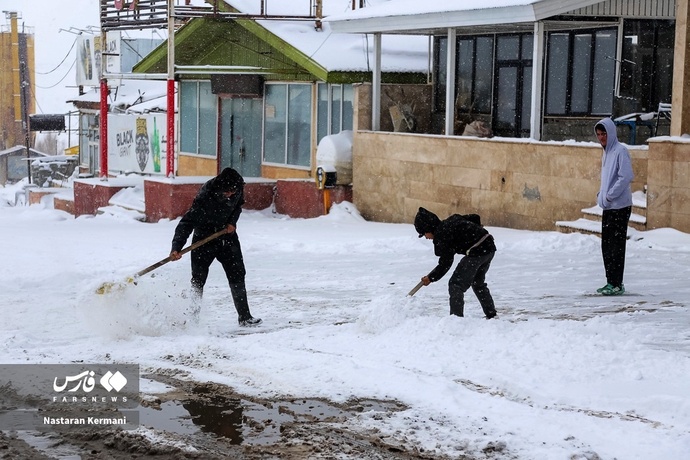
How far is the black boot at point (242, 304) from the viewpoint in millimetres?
9594

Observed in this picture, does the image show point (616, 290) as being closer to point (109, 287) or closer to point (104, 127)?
point (109, 287)

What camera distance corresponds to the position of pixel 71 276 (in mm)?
12680

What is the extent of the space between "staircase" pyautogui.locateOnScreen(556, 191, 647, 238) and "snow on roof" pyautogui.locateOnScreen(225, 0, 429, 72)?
28.1 feet

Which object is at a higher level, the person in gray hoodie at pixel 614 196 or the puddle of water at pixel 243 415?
the person in gray hoodie at pixel 614 196

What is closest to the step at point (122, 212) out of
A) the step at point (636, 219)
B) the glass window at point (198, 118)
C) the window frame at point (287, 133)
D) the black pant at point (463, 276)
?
the window frame at point (287, 133)

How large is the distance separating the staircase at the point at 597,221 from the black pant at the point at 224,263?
5.96 meters

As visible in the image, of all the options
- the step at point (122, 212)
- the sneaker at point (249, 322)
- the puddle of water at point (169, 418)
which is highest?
the puddle of water at point (169, 418)

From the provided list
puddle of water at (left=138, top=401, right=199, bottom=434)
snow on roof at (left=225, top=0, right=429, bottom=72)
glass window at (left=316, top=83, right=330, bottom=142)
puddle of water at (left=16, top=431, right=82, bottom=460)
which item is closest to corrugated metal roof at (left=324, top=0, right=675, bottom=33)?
snow on roof at (left=225, top=0, right=429, bottom=72)

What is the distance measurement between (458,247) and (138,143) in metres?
28.6

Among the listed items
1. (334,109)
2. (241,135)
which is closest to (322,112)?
(334,109)

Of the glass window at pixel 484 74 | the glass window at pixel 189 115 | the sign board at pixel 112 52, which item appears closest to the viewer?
the glass window at pixel 484 74

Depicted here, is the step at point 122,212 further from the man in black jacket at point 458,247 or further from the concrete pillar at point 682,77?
the man in black jacket at point 458,247

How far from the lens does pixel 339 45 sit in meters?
23.6

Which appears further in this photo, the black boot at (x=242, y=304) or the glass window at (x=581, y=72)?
the glass window at (x=581, y=72)
